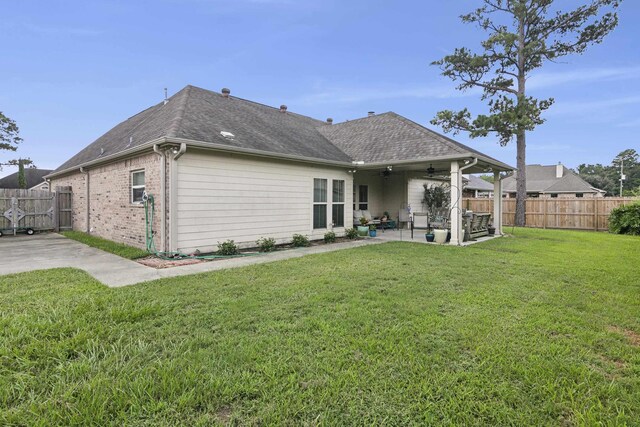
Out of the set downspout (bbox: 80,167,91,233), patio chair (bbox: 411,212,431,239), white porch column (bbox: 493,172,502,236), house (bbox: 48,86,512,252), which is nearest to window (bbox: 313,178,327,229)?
house (bbox: 48,86,512,252)

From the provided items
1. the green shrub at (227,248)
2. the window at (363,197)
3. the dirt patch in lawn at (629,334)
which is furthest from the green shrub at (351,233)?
the dirt patch in lawn at (629,334)

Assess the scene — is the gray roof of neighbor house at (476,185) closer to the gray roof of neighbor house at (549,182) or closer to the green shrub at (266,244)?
the gray roof of neighbor house at (549,182)

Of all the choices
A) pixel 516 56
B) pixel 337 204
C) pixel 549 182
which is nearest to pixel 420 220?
pixel 337 204

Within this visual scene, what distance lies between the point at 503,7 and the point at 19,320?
23.1m

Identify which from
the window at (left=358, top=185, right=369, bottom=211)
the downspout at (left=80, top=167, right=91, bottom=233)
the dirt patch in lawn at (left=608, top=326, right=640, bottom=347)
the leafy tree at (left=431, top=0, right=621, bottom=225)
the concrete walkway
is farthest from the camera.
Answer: the leafy tree at (left=431, top=0, right=621, bottom=225)

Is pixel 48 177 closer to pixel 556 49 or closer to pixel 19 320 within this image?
pixel 19 320

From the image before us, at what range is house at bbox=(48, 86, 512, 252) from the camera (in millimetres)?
7609

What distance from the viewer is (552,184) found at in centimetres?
3369

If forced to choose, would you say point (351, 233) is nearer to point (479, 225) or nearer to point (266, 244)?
point (266, 244)

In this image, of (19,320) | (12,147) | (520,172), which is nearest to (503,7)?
(520,172)

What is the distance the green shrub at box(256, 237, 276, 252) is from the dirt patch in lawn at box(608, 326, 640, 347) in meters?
7.14

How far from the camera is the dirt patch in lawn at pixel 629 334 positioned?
10.4 feet

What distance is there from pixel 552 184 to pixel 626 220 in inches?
888

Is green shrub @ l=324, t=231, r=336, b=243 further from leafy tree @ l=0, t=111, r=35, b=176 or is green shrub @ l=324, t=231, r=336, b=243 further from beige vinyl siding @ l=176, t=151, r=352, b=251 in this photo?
leafy tree @ l=0, t=111, r=35, b=176
